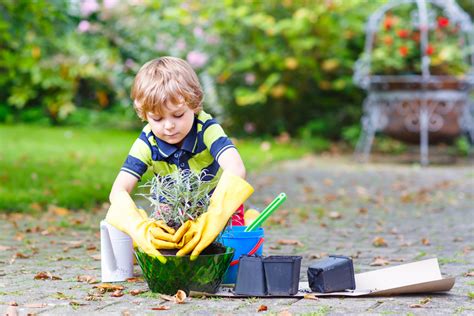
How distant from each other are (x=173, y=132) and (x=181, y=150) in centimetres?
15

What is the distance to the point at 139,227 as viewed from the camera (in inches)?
125

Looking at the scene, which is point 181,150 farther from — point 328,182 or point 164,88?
point 328,182

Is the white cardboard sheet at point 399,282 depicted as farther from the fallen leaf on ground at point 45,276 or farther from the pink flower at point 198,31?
the pink flower at point 198,31

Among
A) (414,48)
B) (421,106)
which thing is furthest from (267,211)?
(414,48)

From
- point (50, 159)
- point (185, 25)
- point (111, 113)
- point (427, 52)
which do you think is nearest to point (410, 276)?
point (50, 159)

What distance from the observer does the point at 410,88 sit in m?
8.90

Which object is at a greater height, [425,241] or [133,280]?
[425,241]

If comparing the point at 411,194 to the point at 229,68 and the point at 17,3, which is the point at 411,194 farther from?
the point at 229,68

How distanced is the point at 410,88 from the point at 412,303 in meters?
6.06

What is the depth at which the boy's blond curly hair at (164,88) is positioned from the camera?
321 cm

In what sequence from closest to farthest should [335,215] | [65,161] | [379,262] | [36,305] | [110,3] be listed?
[36,305], [379,262], [335,215], [65,161], [110,3]

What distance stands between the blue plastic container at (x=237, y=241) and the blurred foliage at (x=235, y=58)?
6468mm

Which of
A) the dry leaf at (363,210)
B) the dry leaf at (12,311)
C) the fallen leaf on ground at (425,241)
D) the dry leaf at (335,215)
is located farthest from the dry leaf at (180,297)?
the dry leaf at (363,210)

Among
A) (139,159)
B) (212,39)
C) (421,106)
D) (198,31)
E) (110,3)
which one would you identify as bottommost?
(139,159)
